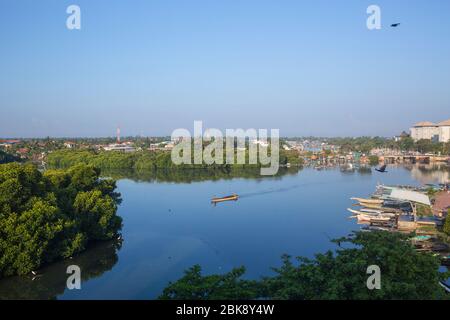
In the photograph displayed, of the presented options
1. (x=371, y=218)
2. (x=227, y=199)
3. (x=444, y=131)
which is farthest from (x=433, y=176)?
(x=444, y=131)

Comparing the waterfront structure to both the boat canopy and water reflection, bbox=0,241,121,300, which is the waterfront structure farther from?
water reflection, bbox=0,241,121,300

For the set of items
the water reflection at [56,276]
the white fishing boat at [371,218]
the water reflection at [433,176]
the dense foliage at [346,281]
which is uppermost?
the dense foliage at [346,281]

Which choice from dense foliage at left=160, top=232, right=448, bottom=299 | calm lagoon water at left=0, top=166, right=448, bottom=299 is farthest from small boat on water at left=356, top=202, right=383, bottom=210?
dense foliage at left=160, top=232, right=448, bottom=299

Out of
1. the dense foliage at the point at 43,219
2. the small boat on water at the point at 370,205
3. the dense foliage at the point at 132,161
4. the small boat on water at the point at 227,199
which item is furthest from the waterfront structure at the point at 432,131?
the dense foliage at the point at 43,219

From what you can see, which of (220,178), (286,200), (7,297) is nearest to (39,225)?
(7,297)

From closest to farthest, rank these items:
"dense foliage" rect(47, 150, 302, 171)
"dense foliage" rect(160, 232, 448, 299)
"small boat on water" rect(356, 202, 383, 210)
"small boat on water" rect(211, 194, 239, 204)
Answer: "dense foliage" rect(160, 232, 448, 299) < "small boat on water" rect(356, 202, 383, 210) < "small boat on water" rect(211, 194, 239, 204) < "dense foliage" rect(47, 150, 302, 171)

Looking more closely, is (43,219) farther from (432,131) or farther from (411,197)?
(432,131)

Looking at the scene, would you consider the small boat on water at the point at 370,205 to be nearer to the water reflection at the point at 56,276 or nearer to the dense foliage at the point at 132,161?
the water reflection at the point at 56,276

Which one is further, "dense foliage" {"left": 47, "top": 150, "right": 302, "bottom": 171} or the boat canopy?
"dense foliage" {"left": 47, "top": 150, "right": 302, "bottom": 171}
